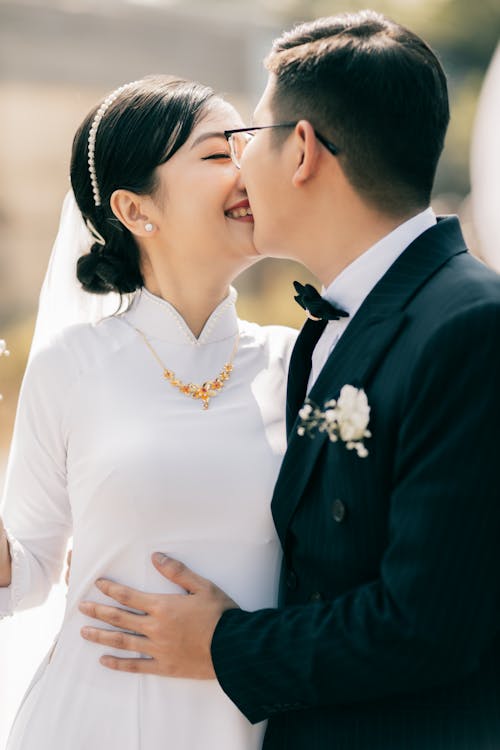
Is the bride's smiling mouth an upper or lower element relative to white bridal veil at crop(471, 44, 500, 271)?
upper

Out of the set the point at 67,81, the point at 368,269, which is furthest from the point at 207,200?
the point at 67,81

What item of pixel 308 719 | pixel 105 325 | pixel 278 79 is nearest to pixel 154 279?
pixel 105 325

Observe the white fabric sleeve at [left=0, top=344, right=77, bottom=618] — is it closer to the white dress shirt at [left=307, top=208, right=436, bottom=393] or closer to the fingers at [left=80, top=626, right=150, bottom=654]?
the fingers at [left=80, top=626, right=150, bottom=654]

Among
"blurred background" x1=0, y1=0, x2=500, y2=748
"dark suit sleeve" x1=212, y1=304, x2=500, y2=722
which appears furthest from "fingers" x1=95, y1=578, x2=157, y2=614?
"blurred background" x1=0, y1=0, x2=500, y2=748

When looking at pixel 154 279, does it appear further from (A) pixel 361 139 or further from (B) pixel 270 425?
(A) pixel 361 139

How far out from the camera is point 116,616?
7.38 feet

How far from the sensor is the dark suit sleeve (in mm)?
1667

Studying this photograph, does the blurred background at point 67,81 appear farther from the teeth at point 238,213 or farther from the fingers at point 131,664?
the fingers at point 131,664

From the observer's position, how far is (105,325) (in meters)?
2.62

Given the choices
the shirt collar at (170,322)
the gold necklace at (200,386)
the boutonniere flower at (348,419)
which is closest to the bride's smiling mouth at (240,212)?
the shirt collar at (170,322)

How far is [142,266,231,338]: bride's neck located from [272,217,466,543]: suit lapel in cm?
73

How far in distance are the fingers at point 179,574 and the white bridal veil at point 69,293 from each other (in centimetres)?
79

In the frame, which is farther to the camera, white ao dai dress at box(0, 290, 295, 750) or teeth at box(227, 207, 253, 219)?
teeth at box(227, 207, 253, 219)

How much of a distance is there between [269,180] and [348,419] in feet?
2.03
